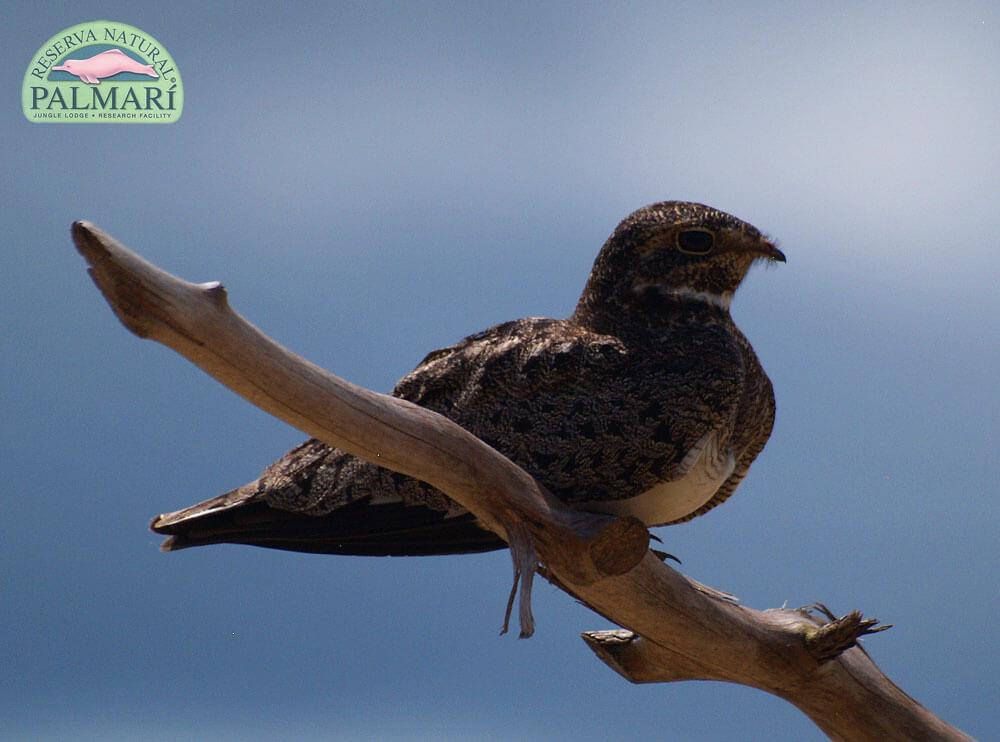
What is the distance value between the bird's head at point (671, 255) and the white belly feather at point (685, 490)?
504 millimetres

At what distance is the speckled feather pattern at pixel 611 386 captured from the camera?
3332mm

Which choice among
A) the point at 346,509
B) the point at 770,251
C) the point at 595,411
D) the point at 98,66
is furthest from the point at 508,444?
the point at 98,66

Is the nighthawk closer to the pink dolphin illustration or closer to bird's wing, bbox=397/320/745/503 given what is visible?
bird's wing, bbox=397/320/745/503

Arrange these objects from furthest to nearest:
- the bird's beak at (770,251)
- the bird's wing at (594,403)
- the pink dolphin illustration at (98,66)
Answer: the pink dolphin illustration at (98,66)
the bird's beak at (770,251)
the bird's wing at (594,403)

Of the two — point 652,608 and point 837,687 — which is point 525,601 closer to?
point 652,608

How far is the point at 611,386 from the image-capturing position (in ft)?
11.2

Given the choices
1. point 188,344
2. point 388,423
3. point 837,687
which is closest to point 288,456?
point 388,423

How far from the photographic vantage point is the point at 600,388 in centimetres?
341

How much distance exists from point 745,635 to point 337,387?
5.96 feet

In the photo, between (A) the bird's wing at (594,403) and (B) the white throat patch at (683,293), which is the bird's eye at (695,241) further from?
(A) the bird's wing at (594,403)

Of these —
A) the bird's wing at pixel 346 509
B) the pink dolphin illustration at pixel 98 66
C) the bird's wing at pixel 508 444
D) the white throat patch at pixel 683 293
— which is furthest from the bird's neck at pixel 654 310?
the pink dolphin illustration at pixel 98 66

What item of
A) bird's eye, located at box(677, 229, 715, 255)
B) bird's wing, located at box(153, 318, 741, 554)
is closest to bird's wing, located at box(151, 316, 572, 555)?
bird's wing, located at box(153, 318, 741, 554)

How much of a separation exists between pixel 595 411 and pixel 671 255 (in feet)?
2.08

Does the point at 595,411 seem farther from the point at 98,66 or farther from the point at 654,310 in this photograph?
the point at 98,66
